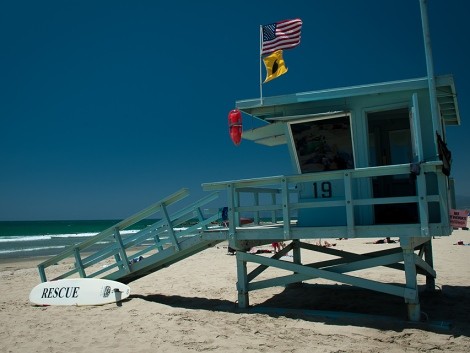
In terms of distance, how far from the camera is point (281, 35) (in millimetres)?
8719

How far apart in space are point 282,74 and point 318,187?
8.58 feet

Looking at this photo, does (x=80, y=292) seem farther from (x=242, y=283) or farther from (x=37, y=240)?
(x=37, y=240)

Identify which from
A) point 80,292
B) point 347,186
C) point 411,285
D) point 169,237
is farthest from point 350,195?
point 80,292

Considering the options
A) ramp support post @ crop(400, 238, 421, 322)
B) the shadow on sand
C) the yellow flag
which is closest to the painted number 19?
ramp support post @ crop(400, 238, 421, 322)

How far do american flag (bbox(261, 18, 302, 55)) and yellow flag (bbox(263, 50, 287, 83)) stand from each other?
0.16 m

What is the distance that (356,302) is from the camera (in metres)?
8.63

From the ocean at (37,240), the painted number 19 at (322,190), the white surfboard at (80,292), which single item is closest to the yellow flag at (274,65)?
the painted number 19 at (322,190)

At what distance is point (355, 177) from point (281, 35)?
373 cm

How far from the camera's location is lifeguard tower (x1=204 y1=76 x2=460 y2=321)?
6.69 m

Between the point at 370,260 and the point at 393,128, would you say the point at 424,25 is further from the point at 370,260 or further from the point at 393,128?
the point at 370,260

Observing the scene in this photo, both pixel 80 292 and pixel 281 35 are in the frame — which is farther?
pixel 80 292

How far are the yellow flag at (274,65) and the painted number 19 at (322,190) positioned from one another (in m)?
2.59

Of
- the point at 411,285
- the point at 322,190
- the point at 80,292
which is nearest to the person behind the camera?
the point at 411,285

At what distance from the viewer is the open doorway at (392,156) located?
28.7ft
